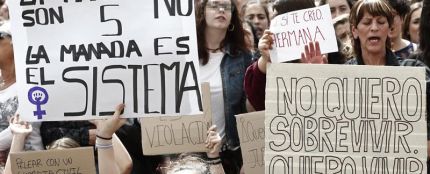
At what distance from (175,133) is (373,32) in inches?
46.8

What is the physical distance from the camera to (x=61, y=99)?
4516 millimetres

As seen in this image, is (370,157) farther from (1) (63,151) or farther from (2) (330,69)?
(1) (63,151)

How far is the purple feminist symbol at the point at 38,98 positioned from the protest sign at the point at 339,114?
102 centimetres

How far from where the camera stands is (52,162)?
195 inches

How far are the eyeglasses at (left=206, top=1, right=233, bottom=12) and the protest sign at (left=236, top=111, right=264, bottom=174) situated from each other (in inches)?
31.5

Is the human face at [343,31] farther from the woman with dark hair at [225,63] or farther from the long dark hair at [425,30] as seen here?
the long dark hair at [425,30]

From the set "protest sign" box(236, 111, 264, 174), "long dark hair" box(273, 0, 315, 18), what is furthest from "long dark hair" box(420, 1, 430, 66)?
"protest sign" box(236, 111, 264, 174)

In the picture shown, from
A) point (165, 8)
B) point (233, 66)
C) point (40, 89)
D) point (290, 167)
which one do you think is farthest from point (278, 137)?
point (233, 66)

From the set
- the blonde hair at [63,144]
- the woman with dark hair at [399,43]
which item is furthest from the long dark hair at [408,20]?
the blonde hair at [63,144]

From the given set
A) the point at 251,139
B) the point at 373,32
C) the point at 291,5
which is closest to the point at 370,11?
the point at 373,32

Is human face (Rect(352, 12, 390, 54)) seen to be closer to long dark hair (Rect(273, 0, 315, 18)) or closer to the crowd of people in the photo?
the crowd of people

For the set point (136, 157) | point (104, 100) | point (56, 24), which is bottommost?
point (136, 157)

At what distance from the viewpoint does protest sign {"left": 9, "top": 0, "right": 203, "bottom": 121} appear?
4453mm

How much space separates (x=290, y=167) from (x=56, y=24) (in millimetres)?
1234
